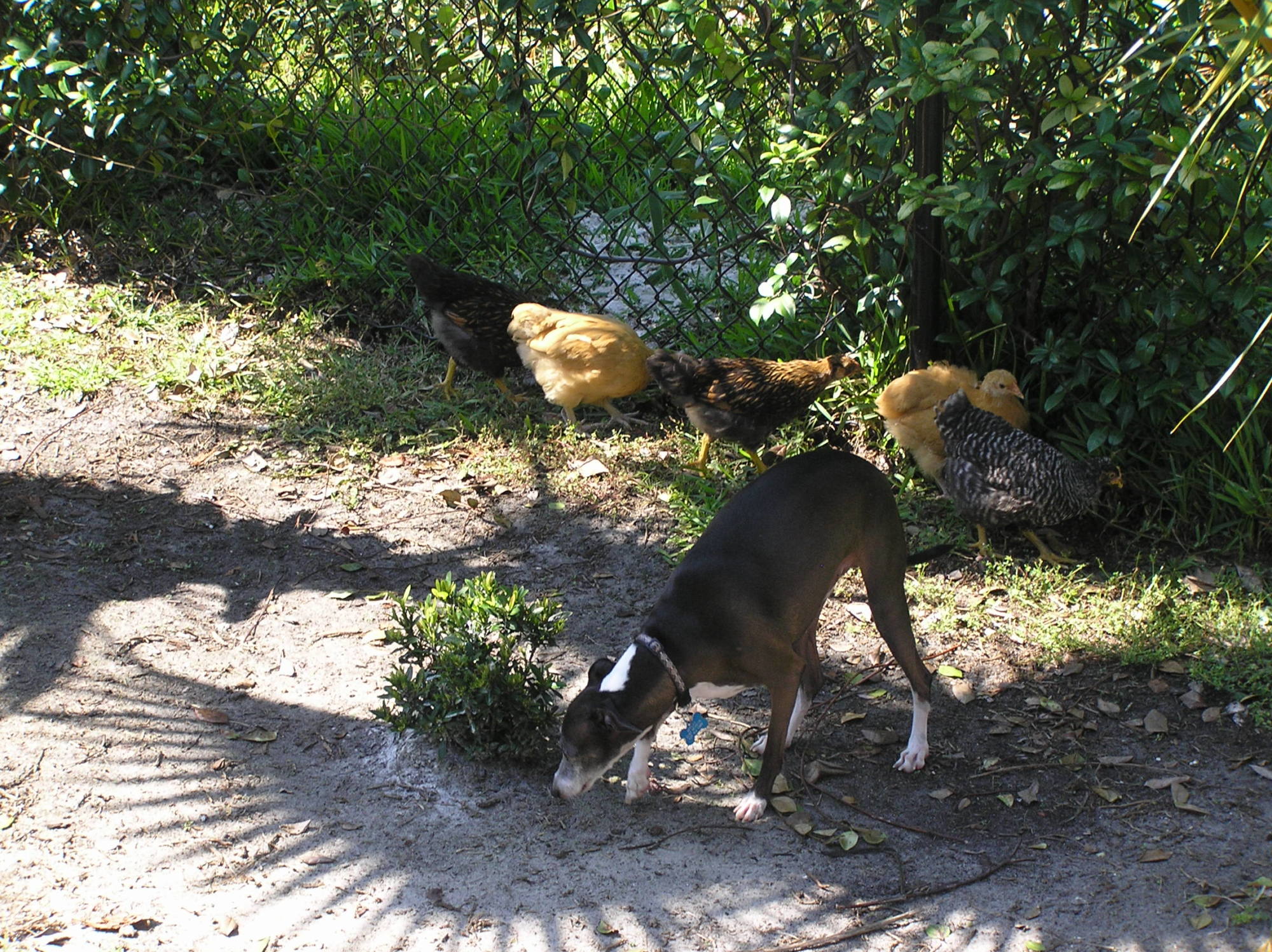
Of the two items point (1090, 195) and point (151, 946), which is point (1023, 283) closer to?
point (1090, 195)

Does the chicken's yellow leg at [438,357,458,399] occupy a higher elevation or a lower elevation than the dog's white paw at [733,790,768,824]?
higher

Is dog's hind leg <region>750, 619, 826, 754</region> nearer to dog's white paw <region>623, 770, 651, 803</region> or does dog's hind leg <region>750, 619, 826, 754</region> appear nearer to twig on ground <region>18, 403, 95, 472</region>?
dog's white paw <region>623, 770, 651, 803</region>

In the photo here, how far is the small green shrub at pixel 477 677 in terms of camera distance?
3.72 meters

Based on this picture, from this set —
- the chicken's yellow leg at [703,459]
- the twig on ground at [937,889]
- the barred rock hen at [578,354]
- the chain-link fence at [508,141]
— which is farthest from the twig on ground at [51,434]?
the twig on ground at [937,889]

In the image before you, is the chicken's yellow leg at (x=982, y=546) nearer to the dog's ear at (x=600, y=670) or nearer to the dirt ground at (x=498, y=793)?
the dirt ground at (x=498, y=793)

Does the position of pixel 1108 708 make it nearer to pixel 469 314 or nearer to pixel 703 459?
pixel 703 459

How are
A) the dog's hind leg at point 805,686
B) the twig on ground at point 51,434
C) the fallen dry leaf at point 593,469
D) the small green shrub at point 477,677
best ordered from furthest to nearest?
the fallen dry leaf at point 593,469
the twig on ground at point 51,434
the dog's hind leg at point 805,686
the small green shrub at point 477,677

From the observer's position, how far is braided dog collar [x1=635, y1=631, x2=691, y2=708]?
362 centimetres

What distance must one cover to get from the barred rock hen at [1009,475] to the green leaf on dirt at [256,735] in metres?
2.92

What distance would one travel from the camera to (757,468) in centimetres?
574

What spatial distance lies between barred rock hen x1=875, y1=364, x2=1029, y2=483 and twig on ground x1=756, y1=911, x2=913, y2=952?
2.37m

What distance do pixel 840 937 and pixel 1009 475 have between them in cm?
225

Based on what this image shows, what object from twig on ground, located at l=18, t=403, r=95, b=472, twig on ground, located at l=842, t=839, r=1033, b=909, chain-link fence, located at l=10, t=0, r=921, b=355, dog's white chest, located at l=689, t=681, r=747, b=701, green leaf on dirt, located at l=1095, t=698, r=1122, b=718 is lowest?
twig on ground, located at l=842, t=839, r=1033, b=909

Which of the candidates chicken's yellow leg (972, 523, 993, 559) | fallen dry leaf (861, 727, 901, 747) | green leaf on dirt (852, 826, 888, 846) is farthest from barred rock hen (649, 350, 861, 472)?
green leaf on dirt (852, 826, 888, 846)
